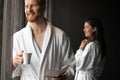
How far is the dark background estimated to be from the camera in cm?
254

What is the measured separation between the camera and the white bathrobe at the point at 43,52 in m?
1.03

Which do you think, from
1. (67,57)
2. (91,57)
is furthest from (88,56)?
(67,57)

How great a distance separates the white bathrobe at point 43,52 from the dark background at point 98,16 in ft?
4.54

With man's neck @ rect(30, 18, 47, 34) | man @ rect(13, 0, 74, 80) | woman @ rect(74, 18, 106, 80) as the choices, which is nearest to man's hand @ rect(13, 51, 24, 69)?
man @ rect(13, 0, 74, 80)

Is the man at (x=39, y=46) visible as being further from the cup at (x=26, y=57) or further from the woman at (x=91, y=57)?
the woman at (x=91, y=57)

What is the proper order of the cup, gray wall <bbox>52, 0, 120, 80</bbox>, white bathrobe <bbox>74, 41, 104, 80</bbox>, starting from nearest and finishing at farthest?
1. the cup
2. white bathrobe <bbox>74, 41, 104, 80</bbox>
3. gray wall <bbox>52, 0, 120, 80</bbox>

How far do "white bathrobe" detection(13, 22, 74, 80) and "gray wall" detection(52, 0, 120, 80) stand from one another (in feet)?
4.49

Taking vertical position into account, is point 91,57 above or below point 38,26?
below

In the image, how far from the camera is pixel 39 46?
1.06 metres

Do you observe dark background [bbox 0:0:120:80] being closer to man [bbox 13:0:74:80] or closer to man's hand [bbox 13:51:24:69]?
man [bbox 13:0:74:80]

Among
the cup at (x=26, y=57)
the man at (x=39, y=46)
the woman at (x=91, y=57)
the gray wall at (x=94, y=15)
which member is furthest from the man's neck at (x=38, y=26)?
the gray wall at (x=94, y=15)

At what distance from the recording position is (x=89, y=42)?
190cm

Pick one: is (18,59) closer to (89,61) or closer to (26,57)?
(26,57)

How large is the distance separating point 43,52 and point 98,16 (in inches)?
66.5
